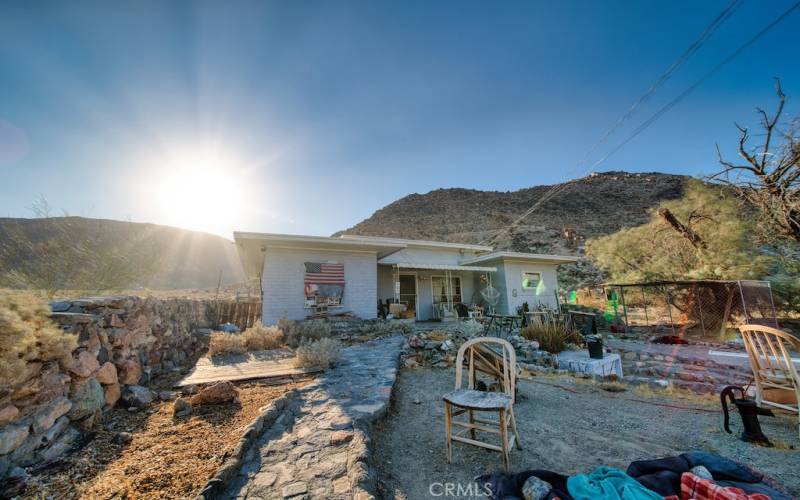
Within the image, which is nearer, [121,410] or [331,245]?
[121,410]

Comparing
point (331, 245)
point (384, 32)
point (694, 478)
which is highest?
point (384, 32)

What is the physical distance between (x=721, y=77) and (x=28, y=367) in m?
13.2

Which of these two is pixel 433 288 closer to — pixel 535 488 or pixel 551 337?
pixel 551 337

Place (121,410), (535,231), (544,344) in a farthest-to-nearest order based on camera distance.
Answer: (535,231) < (544,344) < (121,410)

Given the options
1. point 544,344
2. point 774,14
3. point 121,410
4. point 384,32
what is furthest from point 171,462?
point 774,14

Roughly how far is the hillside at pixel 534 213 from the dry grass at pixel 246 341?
78.2ft

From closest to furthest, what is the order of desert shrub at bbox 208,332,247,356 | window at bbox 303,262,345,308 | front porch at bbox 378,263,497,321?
desert shrub at bbox 208,332,247,356 → window at bbox 303,262,345,308 → front porch at bbox 378,263,497,321

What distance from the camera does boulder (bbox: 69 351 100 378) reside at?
2.95 meters

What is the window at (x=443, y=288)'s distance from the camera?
13766mm

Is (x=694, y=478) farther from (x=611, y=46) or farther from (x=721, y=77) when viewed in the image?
(x=611, y=46)

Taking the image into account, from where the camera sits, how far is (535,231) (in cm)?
3102

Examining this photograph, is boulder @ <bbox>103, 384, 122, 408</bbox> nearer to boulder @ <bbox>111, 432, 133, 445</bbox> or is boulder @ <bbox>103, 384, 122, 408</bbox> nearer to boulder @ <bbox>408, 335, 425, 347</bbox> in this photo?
boulder @ <bbox>111, 432, 133, 445</bbox>

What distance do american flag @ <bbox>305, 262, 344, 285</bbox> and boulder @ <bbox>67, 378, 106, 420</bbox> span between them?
6.59 m

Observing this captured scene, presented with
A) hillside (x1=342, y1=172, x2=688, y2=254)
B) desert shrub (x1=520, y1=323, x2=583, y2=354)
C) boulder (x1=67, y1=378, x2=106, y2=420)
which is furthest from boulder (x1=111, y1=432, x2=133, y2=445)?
hillside (x1=342, y1=172, x2=688, y2=254)
